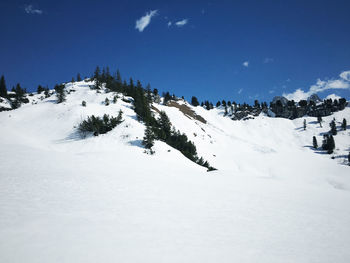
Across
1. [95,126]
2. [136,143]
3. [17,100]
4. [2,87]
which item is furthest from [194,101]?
[136,143]

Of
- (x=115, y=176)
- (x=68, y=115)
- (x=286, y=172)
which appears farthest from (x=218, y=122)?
(x=115, y=176)

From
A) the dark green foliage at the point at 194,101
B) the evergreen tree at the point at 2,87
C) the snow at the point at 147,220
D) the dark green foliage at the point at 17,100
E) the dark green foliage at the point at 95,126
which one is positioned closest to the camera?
the snow at the point at 147,220

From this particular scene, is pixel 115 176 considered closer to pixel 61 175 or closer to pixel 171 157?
pixel 61 175

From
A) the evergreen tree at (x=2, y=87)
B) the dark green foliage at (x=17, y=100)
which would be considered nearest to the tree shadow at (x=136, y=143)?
the dark green foliage at (x=17, y=100)

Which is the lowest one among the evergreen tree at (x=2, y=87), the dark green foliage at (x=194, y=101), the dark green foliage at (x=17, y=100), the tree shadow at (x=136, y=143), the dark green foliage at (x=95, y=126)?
the tree shadow at (x=136, y=143)

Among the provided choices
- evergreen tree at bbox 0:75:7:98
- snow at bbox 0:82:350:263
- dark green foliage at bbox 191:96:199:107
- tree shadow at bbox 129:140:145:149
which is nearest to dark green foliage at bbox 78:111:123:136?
tree shadow at bbox 129:140:145:149

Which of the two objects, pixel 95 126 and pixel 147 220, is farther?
pixel 95 126

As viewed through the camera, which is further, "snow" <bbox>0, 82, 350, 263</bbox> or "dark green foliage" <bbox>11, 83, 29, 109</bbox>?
"dark green foliage" <bbox>11, 83, 29, 109</bbox>

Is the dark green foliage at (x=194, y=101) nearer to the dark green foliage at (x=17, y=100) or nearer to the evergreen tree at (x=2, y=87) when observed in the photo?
the dark green foliage at (x=17, y=100)

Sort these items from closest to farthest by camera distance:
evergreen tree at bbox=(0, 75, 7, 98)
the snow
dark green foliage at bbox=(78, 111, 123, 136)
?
the snow, dark green foliage at bbox=(78, 111, 123, 136), evergreen tree at bbox=(0, 75, 7, 98)

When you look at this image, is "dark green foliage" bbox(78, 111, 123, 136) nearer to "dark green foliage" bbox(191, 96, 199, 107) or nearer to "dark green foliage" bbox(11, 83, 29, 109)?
"dark green foliage" bbox(11, 83, 29, 109)

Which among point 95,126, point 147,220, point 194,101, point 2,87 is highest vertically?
point 194,101

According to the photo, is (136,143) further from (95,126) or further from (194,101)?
(194,101)

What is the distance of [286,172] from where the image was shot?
137ft
